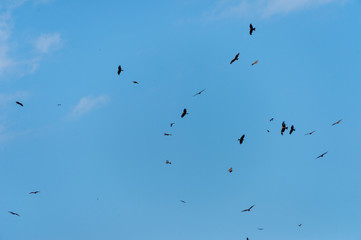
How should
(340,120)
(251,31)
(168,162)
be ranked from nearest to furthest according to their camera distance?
(340,120) < (251,31) < (168,162)

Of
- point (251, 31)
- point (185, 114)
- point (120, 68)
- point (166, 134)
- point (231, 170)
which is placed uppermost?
point (251, 31)

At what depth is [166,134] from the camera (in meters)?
34.2

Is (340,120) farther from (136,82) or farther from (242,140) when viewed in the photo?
(136,82)

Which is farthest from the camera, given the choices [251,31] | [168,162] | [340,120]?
[168,162]

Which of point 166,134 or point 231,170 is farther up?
point 166,134

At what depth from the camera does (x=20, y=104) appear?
34.5 meters

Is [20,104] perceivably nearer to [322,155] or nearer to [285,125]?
[285,125]

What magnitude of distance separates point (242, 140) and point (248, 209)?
5.75m

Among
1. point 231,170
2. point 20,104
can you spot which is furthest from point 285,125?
point 20,104

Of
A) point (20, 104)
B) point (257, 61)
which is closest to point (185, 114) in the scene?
point (257, 61)

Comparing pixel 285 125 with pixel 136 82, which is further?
pixel 285 125

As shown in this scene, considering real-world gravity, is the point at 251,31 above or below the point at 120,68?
above

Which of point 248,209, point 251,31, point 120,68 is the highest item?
point 251,31

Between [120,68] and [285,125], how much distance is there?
15.1m
